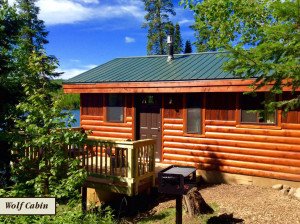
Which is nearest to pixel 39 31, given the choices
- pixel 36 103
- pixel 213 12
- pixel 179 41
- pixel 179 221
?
pixel 179 41

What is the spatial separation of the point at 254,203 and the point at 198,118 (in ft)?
12.1

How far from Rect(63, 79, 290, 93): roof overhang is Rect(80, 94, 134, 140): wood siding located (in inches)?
28.0

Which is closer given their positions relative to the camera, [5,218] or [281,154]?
[5,218]

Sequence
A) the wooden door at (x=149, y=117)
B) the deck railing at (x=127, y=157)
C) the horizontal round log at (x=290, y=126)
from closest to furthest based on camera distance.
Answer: the deck railing at (x=127, y=157) → the horizontal round log at (x=290, y=126) → the wooden door at (x=149, y=117)

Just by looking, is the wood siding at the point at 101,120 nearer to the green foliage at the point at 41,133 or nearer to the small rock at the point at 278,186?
the green foliage at the point at 41,133

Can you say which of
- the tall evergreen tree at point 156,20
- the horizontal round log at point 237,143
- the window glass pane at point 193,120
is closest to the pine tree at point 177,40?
the tall evergreen tree at point 156,20

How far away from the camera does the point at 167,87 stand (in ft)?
36.1

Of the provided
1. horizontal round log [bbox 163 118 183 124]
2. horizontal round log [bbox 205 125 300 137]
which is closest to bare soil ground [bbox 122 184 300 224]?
horizontal round log [bbox 205 125 300 137]

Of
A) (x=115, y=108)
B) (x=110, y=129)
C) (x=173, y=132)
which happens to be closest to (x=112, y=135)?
(x=110, y=129)

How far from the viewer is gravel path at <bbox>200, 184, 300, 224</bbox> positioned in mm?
7602

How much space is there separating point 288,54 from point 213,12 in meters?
12.5

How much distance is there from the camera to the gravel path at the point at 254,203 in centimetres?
760

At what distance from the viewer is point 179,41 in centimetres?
4353

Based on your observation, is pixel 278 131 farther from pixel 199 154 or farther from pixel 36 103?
pixel 36 103
